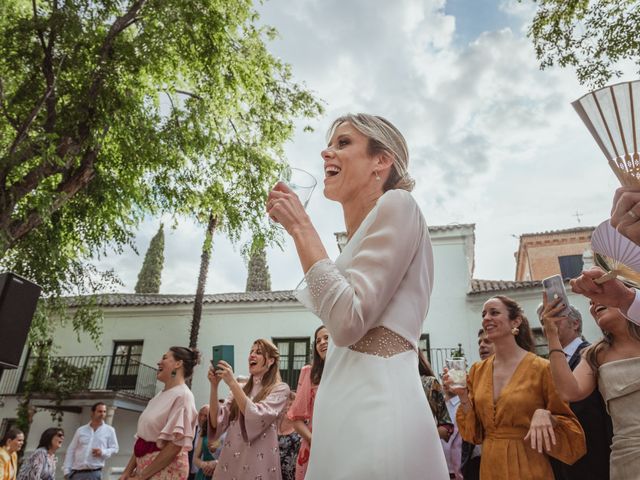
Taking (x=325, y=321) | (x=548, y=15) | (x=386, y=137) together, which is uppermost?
(x=548, y=15)

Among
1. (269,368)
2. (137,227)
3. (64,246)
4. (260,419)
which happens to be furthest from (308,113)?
(260,419)

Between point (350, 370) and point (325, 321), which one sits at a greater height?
point (325, 321)

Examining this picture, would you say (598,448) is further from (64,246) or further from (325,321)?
(64,246)

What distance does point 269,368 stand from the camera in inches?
177

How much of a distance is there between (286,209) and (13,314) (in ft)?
15.9

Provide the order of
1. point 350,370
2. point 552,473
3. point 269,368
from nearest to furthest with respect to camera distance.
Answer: point 350,370 < point 552,473 < point 269,368

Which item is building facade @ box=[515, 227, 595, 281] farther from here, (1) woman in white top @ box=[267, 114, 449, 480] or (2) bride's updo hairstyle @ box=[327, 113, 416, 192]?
Result: (1) woman in white top @ box=[267, 114, 449, 480]

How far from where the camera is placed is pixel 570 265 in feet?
101

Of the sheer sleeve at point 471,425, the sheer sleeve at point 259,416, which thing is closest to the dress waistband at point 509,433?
the sheer sleeve at point 471,425

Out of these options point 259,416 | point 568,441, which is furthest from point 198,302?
point 568,441

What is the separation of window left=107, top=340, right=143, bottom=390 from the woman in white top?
24388mm

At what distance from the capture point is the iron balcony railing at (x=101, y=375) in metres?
22.7

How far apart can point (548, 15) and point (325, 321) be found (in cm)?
971

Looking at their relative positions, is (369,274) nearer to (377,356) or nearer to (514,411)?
(377,356)
